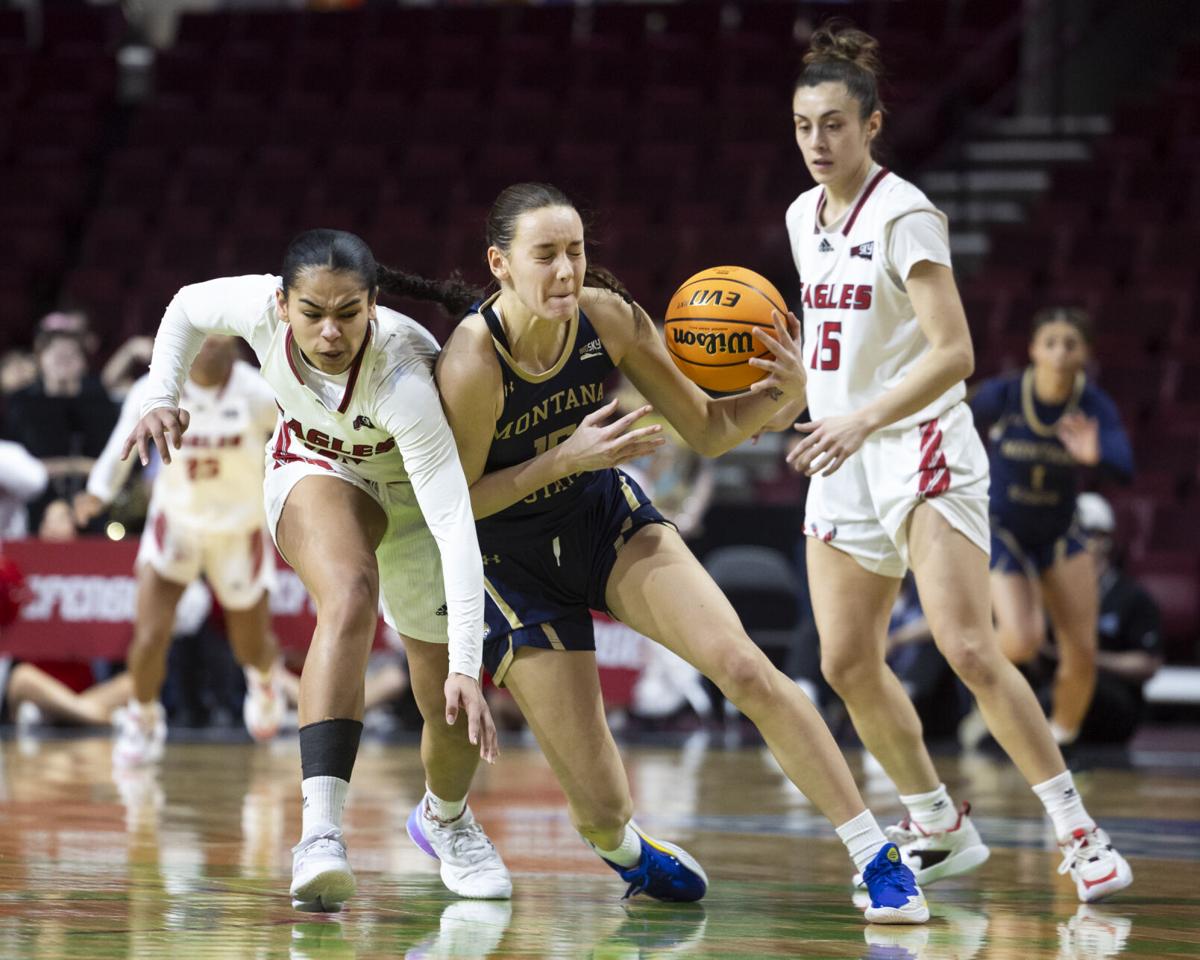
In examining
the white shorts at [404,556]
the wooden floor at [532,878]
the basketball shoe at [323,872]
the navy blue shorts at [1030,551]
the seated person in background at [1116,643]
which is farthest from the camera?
the seated person in background at [1116,643]

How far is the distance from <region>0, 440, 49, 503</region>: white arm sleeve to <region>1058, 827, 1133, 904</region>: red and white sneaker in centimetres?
564

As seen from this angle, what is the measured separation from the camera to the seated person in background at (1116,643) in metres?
8.41

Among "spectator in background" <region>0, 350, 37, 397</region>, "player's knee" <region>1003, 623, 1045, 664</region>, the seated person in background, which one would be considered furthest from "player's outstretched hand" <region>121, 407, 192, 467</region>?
"spectator in background" <region>0, 350, 37, 397</region>

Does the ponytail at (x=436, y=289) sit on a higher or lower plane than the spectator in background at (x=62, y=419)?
lower

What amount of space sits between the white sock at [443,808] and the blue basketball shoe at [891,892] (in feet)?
3.25

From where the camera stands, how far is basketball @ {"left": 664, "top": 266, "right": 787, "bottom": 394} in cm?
398

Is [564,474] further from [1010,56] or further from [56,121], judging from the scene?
[56,121]

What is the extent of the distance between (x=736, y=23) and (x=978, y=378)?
543cm

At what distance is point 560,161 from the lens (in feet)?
43.9

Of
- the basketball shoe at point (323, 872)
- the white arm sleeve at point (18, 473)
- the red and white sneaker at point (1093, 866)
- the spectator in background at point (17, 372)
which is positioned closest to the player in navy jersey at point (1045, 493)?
the red and white sneaker at point (1093, 866)

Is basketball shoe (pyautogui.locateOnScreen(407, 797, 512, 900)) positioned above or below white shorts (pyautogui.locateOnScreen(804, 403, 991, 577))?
below

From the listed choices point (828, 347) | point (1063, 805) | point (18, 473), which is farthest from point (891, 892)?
point (18, 473)

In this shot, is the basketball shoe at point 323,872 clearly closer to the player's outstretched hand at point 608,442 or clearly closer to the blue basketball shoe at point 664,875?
the blue basketball shoe at point 664,875

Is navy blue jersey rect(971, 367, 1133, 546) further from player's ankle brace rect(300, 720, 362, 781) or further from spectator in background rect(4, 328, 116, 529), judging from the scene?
spectator in background rect(4, 328, 116, 529)
